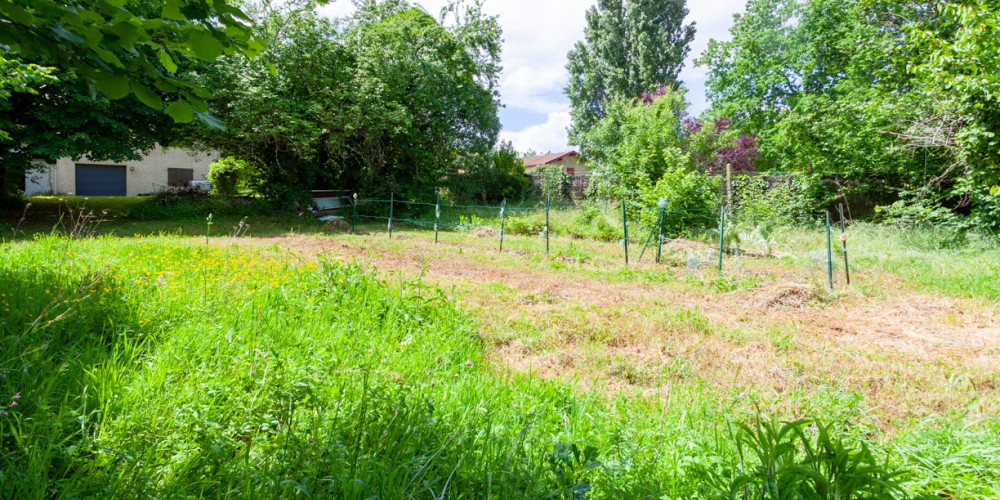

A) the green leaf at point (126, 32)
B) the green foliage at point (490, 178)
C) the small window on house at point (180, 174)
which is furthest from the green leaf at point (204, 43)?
the small window on house at point (180, 174)

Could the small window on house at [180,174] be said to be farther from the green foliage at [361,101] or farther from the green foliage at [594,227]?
the green foliage at [594,227]

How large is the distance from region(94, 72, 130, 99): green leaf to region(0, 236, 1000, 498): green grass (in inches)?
48.2

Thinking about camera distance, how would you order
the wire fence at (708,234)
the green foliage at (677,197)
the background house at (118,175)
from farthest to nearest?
the background house at (118,175)
the green foliage at (677,197)
the wire fence at (708,234)

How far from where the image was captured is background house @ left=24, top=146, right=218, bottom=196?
76.0 ft

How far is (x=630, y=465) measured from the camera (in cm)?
191

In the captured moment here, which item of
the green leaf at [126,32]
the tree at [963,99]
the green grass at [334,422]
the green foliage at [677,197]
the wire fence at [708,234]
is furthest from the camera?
the green foliage at [677,197]

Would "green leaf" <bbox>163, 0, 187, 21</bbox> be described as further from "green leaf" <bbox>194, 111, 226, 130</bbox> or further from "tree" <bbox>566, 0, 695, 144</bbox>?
"tree" <bbox>566, 0, 695, 144</bbox>

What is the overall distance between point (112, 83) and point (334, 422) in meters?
1.42

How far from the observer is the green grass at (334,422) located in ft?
5.52

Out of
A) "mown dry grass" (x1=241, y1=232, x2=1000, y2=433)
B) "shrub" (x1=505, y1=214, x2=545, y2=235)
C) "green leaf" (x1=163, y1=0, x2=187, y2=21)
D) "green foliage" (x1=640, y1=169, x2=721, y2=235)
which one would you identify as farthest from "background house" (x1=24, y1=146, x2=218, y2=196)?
"green leaf" (x1=163, y1=0, x2=187, y2=21)

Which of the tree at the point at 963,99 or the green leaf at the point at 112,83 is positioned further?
the tree at the point at 963,99

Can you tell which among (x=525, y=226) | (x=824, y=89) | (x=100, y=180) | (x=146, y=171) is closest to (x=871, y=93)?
(x=824, y=89)

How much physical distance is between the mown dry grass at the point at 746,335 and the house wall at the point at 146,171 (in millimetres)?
23565

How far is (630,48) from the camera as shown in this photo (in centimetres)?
2792
